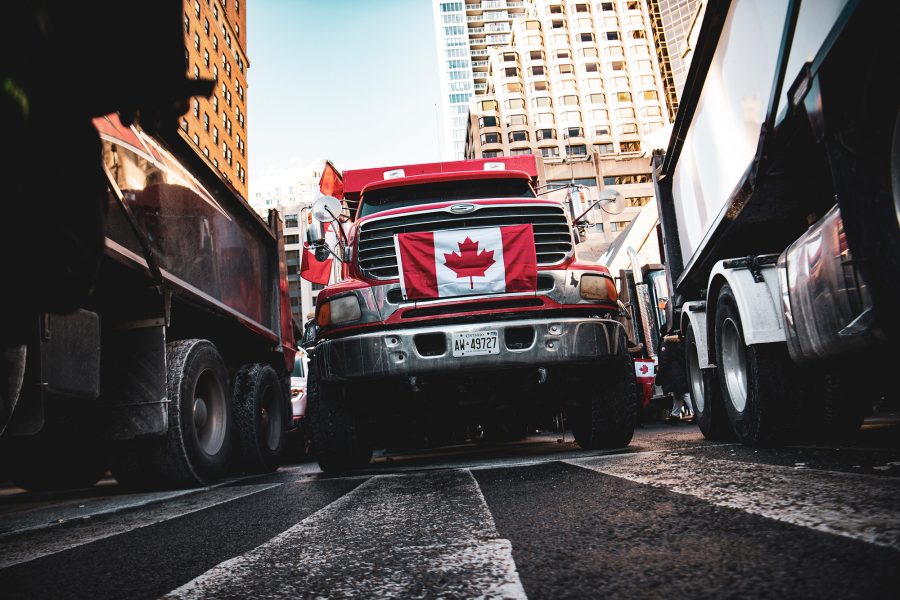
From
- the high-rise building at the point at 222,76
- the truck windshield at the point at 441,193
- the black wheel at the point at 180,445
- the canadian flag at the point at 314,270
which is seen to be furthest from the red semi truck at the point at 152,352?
the high-rise building at the point at 222,76

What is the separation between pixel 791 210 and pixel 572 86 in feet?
289

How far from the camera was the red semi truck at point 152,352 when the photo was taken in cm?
Answer: 378

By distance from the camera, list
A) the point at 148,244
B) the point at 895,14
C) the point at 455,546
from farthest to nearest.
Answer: the point at 148,244, the point at 895,14, the point at 455,546

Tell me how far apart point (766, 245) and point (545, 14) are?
3714 inches

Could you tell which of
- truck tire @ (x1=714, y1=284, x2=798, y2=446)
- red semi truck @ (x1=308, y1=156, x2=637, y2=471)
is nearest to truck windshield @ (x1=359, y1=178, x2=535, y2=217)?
red semi truck @ (x1=308, y1=156, x2=637, y2=471)

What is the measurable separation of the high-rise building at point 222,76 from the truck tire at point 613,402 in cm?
4206

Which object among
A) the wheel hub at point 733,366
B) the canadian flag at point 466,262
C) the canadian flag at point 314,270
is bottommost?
the wheel hub at point 733,366

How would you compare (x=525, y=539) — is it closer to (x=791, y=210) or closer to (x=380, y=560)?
(x=380, y=560)

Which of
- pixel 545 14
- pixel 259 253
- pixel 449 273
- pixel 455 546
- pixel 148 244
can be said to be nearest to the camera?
pixel 455 546

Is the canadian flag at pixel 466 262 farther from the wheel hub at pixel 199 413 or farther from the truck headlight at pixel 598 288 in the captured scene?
the wheel hub at pixel 199 413


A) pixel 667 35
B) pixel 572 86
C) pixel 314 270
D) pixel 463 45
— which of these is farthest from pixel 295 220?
pixel 314 270

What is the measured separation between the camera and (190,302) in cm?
529

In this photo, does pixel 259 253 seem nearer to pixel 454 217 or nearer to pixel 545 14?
pixel 454 217

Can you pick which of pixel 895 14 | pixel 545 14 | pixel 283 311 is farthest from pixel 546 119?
pixel 895 14
